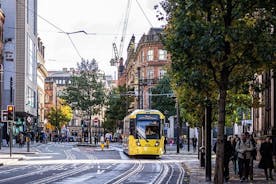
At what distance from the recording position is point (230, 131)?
274 ft

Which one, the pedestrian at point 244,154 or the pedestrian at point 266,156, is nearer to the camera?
the pedestrian at point 244,154

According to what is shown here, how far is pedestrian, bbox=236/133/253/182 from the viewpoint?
78.8 ft

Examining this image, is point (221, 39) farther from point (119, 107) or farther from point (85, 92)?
point (119, 107)

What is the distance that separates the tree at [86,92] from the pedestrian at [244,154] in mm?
63954

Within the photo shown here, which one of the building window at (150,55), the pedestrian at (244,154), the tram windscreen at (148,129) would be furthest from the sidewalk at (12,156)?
the building window at (150,55)

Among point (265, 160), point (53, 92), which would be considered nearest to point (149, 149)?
point (265, 160)

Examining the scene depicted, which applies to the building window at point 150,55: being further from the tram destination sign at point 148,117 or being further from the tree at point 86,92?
the tram destination sign at point 148,117

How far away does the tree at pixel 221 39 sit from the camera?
52.9 ft

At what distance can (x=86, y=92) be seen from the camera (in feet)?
293

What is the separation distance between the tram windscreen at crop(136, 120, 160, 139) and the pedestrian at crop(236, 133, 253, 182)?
71.0ft

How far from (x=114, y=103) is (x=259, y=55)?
92.6 metres

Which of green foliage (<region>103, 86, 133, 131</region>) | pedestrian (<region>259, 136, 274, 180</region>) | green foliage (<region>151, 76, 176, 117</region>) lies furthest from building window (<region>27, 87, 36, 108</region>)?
pedestrian (<region>259, 136, 274, 180</region>)

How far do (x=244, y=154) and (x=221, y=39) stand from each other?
9.17 meters

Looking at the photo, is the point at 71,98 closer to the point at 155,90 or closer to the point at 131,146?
the point at 155,90
